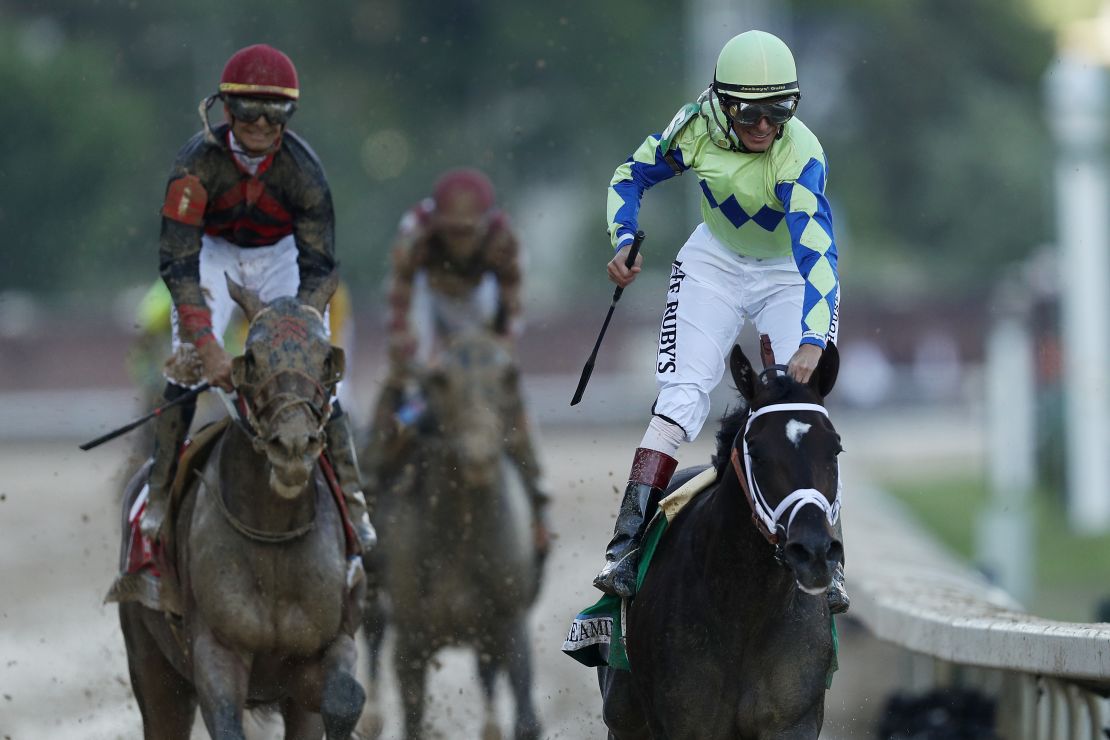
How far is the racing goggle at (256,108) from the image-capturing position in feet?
24.6

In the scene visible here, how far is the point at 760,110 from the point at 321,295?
2031 millimetres

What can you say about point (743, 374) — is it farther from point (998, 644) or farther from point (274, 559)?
point (274, 559)

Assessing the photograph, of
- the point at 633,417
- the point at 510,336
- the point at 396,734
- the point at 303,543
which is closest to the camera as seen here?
the point at 303,543

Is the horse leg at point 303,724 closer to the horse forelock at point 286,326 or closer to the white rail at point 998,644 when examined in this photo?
the horse forelock at point 286,326

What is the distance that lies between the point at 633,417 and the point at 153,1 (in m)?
17.6

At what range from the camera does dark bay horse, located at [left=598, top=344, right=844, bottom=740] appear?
582 cm

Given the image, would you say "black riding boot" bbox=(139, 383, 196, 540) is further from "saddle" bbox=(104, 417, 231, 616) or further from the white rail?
the white rail

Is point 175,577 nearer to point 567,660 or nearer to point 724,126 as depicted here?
point 724,126

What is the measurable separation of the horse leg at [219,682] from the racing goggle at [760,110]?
2626 mm

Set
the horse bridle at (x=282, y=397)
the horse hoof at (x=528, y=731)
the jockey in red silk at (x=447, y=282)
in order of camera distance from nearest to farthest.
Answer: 1. the horse bridle at (x=282, y=397)
2. the horse hoof at (x=528, y=731)
3. the jockey in red silk at (x=447, y=282)

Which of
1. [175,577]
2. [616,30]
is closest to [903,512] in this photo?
[175,577]

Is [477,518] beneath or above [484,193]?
beneath

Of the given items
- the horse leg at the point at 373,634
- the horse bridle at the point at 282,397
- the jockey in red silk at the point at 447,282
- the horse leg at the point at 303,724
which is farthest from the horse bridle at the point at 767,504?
the jockey in red silk at the point at 447,282

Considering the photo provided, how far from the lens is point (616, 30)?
45.1 meters
